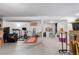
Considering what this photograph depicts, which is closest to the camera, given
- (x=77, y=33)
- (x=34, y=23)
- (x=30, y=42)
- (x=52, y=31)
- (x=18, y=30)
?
(x=77, y=33)

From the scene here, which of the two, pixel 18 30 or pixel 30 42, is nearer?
pixel 30 42

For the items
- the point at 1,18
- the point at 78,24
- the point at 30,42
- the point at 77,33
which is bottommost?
the point at 30,42

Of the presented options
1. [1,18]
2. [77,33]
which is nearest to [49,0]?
[77,33]

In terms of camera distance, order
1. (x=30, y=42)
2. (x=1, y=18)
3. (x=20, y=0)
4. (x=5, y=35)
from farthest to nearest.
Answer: (x=1, y=18), (x=5, y=35), (x=30, y=42), (x=20, y=0)

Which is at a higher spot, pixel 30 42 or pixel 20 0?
pixel 20 0

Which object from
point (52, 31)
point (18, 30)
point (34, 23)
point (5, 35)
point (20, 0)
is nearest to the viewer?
point (20, 0)

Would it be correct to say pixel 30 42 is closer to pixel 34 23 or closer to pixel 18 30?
pixel 18 30

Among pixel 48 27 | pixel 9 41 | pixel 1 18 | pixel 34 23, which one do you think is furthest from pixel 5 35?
pixel 48 27
